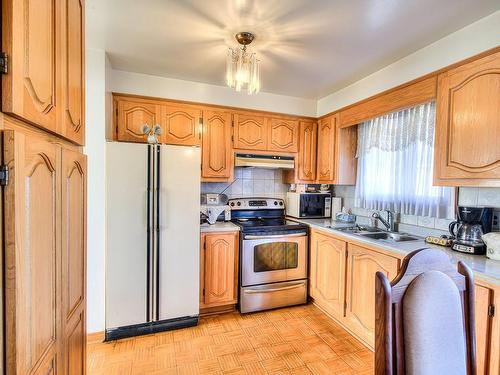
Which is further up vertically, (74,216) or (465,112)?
(465,112)

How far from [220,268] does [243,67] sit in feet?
6.16

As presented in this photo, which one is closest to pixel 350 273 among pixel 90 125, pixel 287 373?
pixel 287 373

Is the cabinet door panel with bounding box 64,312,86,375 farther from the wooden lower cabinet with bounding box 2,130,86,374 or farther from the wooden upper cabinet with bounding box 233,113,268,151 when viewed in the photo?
the wooden upper cabinet with bounding box 233,113,268,151

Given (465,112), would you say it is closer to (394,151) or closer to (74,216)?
(394,151)

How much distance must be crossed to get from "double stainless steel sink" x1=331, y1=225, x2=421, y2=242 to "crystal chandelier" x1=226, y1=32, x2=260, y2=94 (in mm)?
1603

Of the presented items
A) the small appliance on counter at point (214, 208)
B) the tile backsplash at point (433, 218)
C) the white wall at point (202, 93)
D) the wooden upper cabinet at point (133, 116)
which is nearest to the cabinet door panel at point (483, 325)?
the tile backsplash at point (433, 218)

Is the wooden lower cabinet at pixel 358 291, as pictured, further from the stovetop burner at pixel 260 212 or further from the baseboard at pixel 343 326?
the stovetop burner at pixel 260 212

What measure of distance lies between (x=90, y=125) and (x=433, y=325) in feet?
8.24

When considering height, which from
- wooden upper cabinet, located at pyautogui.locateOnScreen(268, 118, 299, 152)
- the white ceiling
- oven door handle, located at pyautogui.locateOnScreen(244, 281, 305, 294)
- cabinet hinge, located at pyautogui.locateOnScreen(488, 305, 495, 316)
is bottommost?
oven door handle, located at pyautogui.locateOnScreen(244, 281, 305, 294)

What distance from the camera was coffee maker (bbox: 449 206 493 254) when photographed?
1.74 m

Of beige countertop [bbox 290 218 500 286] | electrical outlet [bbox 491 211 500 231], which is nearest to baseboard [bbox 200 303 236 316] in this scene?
beige countertop [bbox 290 218 500 286]

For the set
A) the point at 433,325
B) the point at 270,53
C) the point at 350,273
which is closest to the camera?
the point at 433,325

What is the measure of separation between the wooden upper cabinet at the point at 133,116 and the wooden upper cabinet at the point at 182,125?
0.36 feet

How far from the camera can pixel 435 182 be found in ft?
6.30
